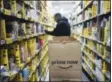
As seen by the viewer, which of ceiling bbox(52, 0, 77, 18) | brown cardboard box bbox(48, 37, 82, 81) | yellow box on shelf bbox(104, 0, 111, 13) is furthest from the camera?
ceiling bbox(52, 0, 77, 18)

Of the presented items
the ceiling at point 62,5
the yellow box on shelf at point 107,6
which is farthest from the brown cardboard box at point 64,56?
the ceiling at point 62,5

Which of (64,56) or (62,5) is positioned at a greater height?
(62,5)

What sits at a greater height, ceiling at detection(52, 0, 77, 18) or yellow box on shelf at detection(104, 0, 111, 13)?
ceiling at detection(52, 0, 77, 18)

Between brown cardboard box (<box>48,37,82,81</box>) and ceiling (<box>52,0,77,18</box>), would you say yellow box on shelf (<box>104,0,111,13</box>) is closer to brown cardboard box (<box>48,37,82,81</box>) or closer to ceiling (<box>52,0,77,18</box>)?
brown cardboard box (<box>48,37,82,81</box>)

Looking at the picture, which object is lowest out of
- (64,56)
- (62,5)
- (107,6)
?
(64,56)

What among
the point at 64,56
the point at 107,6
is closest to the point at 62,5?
the point at 107,6

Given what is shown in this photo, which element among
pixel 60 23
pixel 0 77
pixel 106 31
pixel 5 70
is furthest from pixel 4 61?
pixel 60 23

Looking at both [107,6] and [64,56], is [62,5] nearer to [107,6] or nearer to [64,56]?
[107,6]

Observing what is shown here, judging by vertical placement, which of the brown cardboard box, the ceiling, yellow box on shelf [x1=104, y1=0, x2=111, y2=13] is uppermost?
the ceiling

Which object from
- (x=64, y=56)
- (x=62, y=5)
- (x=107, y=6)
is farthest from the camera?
(x=62, y=5)

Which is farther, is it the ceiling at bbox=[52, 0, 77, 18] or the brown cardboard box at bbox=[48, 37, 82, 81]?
the ceiling at bbox=[52, 0, 77, 18]

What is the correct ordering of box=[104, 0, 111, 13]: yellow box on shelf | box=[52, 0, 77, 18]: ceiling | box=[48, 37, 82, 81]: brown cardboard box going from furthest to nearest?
box=[52, 0, 77, 18]: ceiling → box=[104, 0, 111, 13]: yellow box on shelf → box=[48, 37, 82, 81]: brown cardboard box

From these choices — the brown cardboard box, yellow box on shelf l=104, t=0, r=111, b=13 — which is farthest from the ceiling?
the brown cardboard box

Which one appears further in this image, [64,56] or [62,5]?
[62,5]
